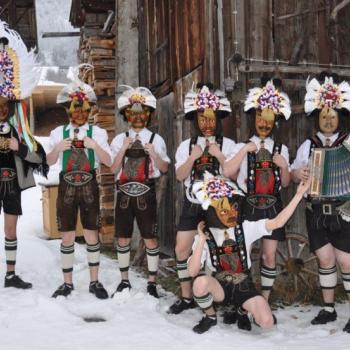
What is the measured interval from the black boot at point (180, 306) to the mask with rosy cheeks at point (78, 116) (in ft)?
6.95

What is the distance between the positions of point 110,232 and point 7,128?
375 centimetres

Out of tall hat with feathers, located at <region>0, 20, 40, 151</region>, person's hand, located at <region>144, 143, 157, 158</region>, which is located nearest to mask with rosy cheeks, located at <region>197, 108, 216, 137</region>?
person's hand, located at <region>144, 143, 157, 158</region>

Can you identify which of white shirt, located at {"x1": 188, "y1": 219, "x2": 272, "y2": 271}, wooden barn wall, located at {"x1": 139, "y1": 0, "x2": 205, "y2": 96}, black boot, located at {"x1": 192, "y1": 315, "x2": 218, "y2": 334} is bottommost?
black boot, located at {"x1": 192, "y1": 315, "x2": 218, "y2": 334}

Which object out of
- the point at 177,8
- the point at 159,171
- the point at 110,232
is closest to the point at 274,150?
the point at 159,171

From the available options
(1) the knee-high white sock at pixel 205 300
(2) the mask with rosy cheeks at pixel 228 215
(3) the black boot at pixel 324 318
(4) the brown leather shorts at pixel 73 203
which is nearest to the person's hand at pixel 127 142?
(4) the brown leather shorts at pixel 73 203

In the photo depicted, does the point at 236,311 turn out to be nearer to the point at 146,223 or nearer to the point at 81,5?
the point at 146,223

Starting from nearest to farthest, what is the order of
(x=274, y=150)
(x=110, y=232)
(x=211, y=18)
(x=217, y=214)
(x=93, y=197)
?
(x=217, y=214), (x=274, y=150), (x=93, y=197), (x=211, y=18), (x=110, y=232)

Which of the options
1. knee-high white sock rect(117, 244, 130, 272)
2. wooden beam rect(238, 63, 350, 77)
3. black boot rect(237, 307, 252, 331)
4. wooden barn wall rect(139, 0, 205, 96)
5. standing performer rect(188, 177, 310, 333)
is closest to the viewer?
standing performer rect(188, 177, 310, 333)

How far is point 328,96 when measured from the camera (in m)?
4.61

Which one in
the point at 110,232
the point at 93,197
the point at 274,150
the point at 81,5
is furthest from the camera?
the point at 81,5

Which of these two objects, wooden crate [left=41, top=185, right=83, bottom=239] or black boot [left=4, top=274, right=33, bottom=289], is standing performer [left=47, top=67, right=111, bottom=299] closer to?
black boot [left=4, top=274, right=33, bottom=289]

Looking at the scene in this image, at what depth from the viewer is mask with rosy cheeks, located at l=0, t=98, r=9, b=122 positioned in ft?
17.7

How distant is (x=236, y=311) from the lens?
455 cm

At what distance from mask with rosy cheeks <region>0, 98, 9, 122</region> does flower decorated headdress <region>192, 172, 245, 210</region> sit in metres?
2.41
